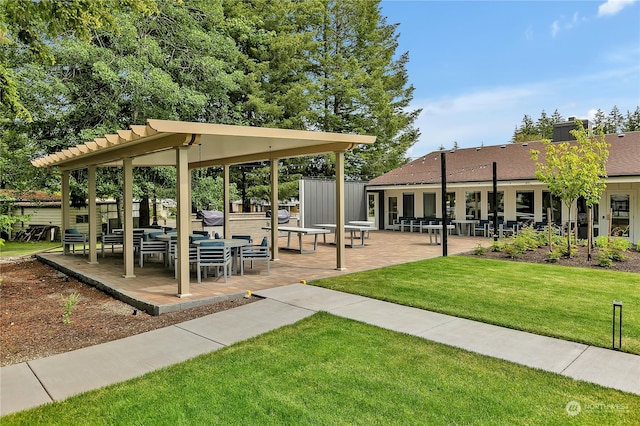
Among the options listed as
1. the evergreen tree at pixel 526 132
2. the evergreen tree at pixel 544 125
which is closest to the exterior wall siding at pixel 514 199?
the evergreen tree at pixel 526 132

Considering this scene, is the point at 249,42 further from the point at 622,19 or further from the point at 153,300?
the point at 153,300

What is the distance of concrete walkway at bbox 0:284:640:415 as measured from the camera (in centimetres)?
391

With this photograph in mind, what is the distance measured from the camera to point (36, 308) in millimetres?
6977

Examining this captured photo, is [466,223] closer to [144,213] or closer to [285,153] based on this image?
[285,153]

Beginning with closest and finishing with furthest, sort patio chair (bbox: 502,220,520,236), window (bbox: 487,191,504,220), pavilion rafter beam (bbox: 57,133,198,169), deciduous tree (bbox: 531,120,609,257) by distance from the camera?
pavilion rafter beam (bbox: 57,133,198,169)
deciduous tree (bbox: 531,120,609,257)
patio chair (bbox: 502,220,520,236)
window (bbox: 487,191,504,220)

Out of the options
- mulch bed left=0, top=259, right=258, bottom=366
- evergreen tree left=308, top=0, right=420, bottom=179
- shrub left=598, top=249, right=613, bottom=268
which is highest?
evergreen tree left=308, top=0, right=420, bottom=179

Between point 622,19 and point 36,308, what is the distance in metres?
15.5

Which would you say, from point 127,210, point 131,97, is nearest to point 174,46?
point 131,97

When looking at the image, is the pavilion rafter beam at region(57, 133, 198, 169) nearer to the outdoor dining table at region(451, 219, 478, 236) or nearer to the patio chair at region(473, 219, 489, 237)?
the outdoor dining table at region(451, 219, 478, 236)

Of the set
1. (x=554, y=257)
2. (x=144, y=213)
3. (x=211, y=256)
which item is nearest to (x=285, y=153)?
(x=211, y=256)

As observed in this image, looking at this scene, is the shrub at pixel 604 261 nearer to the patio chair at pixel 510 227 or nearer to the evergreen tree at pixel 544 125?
the patio chair at pixel 510 227

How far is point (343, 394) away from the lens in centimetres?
362

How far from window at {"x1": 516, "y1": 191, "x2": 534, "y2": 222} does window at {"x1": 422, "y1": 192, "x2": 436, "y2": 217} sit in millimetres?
3970

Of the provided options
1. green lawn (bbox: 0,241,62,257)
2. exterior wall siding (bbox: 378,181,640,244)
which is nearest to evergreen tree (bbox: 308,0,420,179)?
exterior wall siding (bbox: 378,181,640,244)
